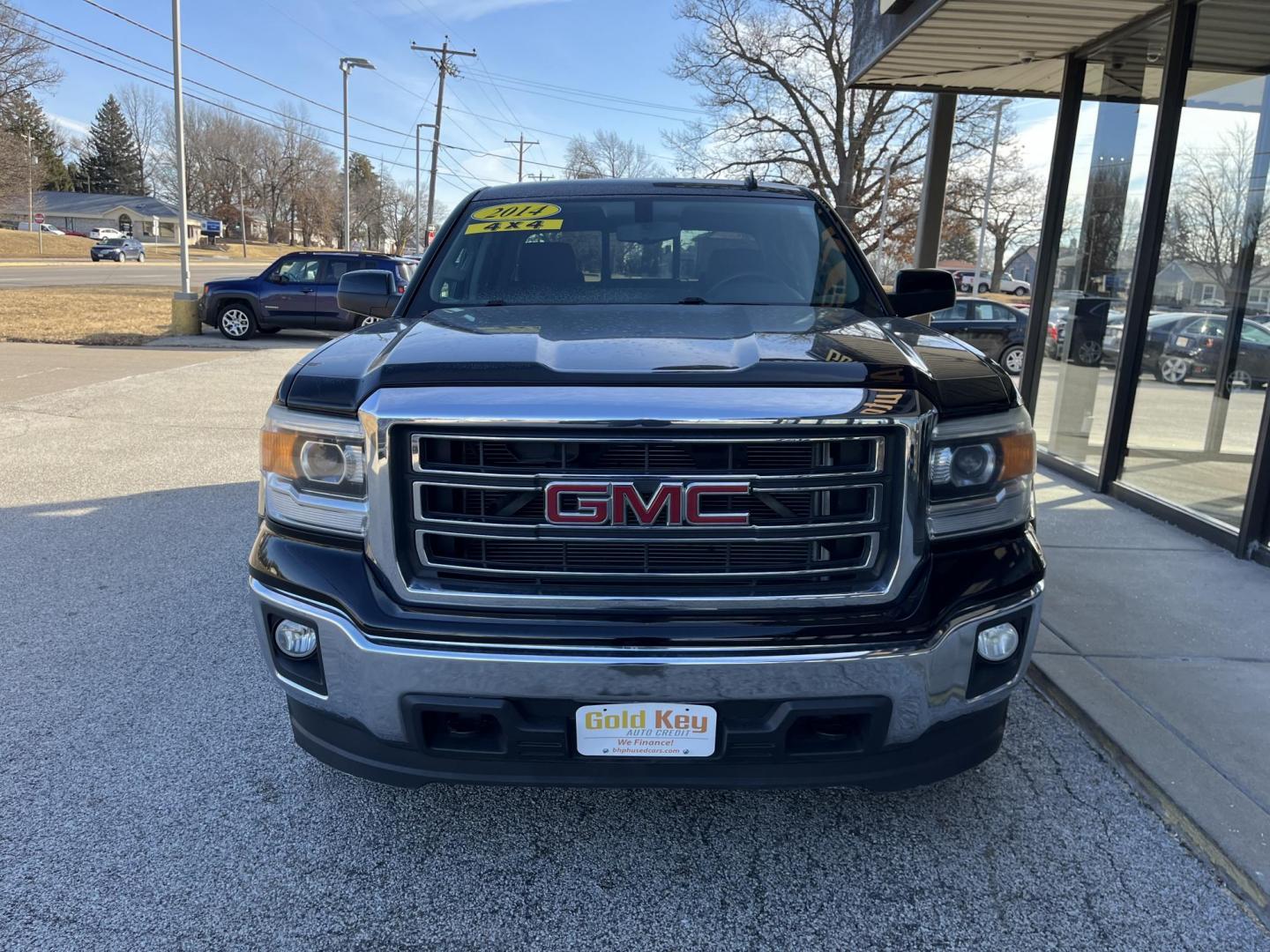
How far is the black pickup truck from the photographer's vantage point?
86.1 inches

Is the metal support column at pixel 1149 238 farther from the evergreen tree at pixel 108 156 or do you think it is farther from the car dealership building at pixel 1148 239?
the evergreen tree at pixel 108 156

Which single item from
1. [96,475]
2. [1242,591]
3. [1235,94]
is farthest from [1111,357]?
[96,475]

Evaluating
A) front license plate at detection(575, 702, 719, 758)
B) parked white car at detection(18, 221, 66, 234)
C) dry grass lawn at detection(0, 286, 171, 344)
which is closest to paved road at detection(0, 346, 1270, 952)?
front license plate at detection(575, 702, 719, 758)

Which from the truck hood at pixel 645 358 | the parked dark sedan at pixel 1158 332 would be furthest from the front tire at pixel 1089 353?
the truck hood at pixel 645 358

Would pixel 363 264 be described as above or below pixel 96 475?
above

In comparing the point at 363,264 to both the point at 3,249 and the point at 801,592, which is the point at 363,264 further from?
the point at 3,249

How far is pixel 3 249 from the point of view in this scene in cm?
6750

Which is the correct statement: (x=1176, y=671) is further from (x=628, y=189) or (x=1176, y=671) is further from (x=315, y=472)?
(x=315, y=472)

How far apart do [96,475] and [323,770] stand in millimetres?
4986

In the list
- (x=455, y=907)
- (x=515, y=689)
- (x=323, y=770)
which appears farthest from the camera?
(x=323, y=770)

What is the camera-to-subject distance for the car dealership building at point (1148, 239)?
238 inches

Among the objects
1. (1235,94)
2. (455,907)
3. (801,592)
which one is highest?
(1235,94)

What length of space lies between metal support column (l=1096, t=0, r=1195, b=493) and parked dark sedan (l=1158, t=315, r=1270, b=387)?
0.24 m

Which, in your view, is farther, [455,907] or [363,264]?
[363,264]
